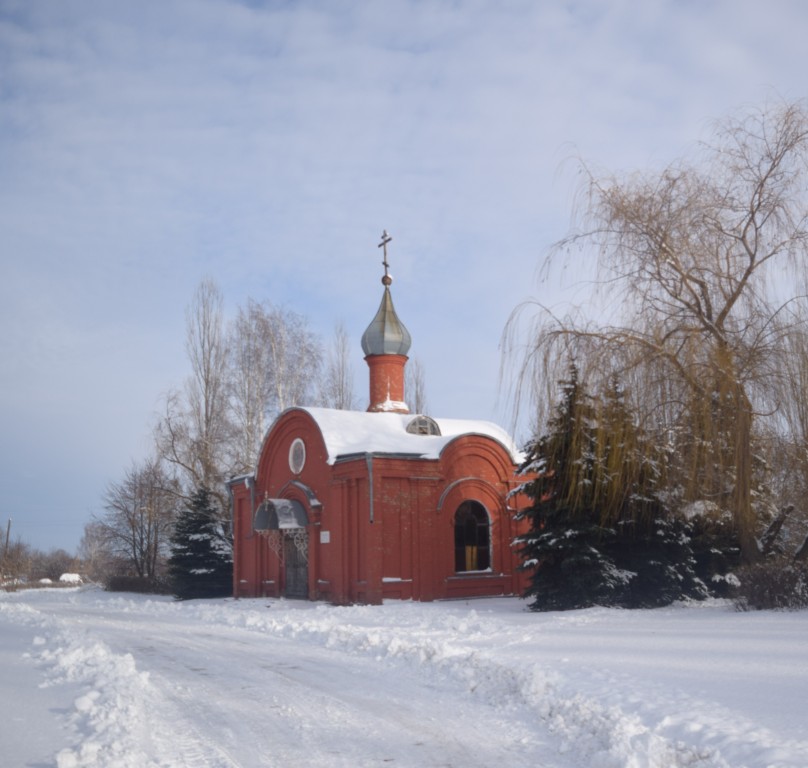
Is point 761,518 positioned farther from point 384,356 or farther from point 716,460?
point 384,356

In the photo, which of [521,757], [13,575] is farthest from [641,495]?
[13,575]

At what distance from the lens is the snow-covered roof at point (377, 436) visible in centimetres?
2302

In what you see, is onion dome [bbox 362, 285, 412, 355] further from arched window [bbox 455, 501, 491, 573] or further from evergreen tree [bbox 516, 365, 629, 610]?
evergreen tree [bbox 516, 365, 629, 610]

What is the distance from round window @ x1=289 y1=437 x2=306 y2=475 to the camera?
25.0m

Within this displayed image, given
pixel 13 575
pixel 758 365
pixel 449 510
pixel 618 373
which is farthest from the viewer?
pixel 13 575

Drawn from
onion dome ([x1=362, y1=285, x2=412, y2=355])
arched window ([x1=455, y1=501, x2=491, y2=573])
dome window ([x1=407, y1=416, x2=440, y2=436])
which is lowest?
arched window ([x1=455, y1=501, x2=491, y2=573])

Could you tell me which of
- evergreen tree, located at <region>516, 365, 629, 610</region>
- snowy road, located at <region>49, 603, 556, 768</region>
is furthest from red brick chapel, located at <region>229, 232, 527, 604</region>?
snowy road, located at <region>49, 603, 556, 768</region>

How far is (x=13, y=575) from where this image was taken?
2018 inches

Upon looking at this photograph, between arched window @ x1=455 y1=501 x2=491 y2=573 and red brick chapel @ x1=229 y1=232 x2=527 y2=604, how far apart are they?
3 cm

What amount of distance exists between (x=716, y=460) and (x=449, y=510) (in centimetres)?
980

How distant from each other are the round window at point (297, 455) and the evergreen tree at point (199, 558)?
23.3 ft

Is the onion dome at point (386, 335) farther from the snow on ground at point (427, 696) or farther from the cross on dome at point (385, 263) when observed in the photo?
the snow on ground at point (427, 696)

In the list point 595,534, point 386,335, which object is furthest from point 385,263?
point 595,534

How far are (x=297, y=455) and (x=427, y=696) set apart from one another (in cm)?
1660
